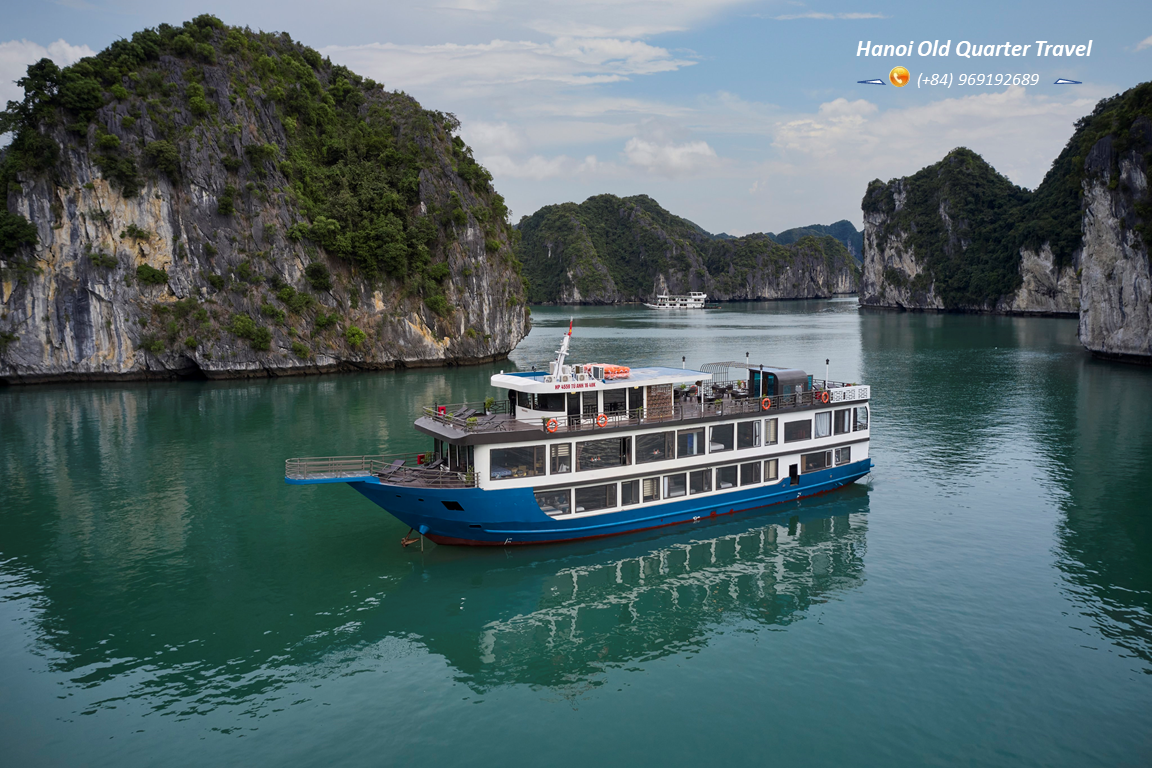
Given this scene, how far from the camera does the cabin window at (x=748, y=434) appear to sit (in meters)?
26.1

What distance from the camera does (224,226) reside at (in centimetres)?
6625

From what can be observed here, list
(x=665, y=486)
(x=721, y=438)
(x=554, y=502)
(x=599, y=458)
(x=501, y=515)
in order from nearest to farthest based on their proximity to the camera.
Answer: (x=501, y=515) < (x=554, y=502) < (x=599, y=458) < (x=665, y=486) < (x=721, y=438)

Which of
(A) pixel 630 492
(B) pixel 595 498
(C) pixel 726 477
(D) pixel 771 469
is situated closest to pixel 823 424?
(D) pixel 771 469

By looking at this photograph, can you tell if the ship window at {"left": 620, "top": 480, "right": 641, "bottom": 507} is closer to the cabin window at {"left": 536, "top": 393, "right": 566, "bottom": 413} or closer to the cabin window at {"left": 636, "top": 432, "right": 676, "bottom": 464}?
the cabin window at {"left": 636, "top": 432, "right": 676, "bottom": 464}

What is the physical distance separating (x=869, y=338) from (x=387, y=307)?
65.4m

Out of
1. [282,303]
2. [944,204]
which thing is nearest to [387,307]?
[282,303]

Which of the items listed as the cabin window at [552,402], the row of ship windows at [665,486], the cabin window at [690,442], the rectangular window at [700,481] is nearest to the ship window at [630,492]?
the row of ship windows at [665,486]

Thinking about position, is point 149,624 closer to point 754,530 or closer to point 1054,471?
point 754,530

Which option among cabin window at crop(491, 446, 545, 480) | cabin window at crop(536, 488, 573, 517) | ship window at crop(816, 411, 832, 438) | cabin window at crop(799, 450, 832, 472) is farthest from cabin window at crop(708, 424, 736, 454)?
cabin window at crop(491, 446, 545, 480)

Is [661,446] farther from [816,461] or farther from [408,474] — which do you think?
[408,474]

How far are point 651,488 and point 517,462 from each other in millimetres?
5164

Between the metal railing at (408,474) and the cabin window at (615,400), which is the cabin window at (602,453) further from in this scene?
the metal railing at (408,474)

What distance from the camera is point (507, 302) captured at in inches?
3182

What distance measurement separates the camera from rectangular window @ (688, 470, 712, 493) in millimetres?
25328
